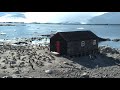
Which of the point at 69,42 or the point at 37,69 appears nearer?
the point at 37,69

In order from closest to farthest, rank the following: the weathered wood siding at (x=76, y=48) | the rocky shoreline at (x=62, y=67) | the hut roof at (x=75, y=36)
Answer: the rocky shoreline at (x=62, y=67)
the weathered wood siding at (x=76, y=48)
the hut roof at (x=75, y=36)

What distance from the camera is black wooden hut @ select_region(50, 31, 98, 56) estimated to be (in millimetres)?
23819

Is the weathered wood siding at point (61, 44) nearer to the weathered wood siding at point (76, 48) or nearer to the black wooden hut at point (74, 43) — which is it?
the black wooden hut at point (74, 43)

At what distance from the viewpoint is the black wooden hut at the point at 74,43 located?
23819 mm

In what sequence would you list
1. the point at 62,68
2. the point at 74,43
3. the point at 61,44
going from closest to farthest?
the point at 62,68, the point at 74,43, the point at 61,44

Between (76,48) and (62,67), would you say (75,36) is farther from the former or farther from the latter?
(62,67)

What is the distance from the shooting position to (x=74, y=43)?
2398 cm

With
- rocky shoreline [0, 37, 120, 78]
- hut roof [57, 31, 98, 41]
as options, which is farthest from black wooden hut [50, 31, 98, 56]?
rocky shoreline [0, 37, 120, 78]

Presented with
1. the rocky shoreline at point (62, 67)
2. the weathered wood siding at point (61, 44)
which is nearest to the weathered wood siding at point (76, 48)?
the weathered wood siding at point (61, 44)

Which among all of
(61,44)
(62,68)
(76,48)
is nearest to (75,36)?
(76,48)

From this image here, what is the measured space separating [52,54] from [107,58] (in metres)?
5.53
